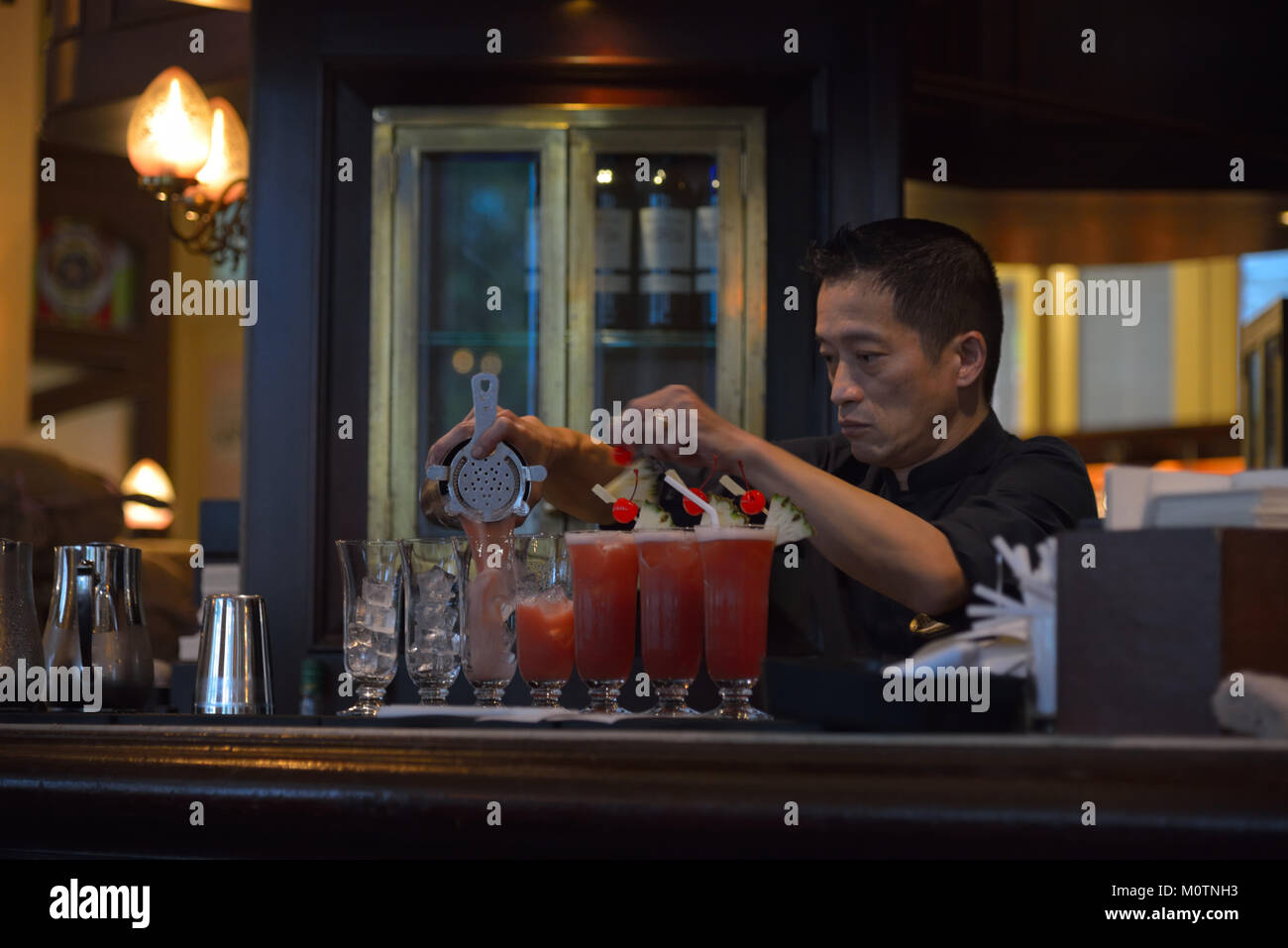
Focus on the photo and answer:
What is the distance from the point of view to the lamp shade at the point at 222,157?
3.80 metres

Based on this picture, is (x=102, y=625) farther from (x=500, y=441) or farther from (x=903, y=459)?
(x=903, y=459)

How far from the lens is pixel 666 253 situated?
123 inches

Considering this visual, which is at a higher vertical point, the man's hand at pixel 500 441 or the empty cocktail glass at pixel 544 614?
the man's hand at pixel 500 441

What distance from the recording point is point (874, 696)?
3.11 ft

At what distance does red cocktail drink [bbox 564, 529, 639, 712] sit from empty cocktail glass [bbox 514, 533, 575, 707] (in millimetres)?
18

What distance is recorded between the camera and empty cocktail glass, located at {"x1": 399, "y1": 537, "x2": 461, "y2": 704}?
1401mm

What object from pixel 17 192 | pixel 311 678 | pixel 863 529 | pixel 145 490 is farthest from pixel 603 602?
pixel 17 192

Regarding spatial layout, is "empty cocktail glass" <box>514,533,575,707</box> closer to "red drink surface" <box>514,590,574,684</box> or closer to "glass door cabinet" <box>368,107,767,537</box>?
"red drink surface" <box>514,590,574,684</box>

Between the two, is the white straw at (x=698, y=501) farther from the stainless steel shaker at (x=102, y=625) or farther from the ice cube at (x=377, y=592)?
the stainless steel shaker at (x=102, y=625)

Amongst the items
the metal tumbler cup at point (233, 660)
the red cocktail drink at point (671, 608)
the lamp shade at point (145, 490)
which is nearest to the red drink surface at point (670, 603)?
the red cocktail drink at point (671, 608)

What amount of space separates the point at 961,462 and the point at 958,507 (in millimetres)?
176

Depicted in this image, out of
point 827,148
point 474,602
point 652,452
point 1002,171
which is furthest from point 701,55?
point 474,602

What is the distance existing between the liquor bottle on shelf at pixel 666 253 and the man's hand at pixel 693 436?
5.06ft

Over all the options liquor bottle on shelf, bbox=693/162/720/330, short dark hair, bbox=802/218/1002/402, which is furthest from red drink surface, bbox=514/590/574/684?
liquor bottle on shelf, bbox=693/162/720/330
